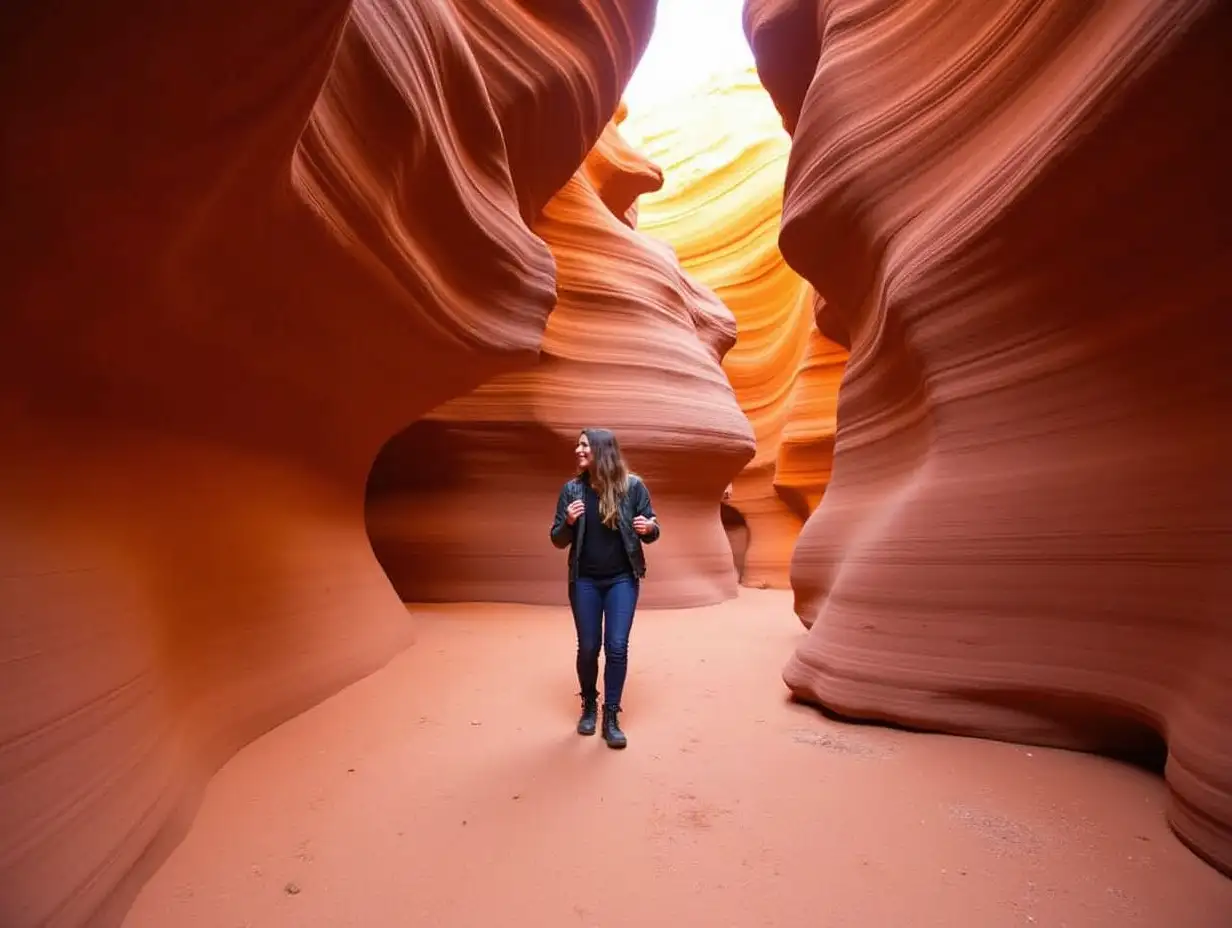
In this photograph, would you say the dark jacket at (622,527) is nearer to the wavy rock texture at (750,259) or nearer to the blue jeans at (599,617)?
the blue jeans at (599,617)

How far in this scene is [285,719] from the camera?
9.40 feet

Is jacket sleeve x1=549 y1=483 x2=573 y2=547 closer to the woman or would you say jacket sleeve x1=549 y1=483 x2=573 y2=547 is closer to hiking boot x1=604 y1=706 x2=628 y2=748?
the woman

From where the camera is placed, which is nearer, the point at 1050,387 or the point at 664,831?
the point at 664,831

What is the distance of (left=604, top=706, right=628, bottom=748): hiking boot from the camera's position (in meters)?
2.66

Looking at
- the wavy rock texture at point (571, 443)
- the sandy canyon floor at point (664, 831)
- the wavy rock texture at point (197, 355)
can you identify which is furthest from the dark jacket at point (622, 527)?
the wavy rock texture at point (571, 443)

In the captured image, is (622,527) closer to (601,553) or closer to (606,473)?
(601,553)

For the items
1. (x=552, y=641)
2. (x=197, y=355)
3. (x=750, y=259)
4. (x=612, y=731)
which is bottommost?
(x=552, y=641)

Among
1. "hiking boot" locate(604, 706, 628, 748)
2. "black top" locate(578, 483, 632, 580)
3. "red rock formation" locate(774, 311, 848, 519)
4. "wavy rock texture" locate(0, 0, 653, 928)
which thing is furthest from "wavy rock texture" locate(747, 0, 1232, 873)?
"red rock formation" locate(774, 311, 848, 519)

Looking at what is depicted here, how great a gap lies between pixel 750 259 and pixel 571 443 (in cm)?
975

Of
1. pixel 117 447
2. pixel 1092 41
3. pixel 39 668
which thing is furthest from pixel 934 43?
pixel 39 668

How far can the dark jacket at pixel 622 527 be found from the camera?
2.85 meters

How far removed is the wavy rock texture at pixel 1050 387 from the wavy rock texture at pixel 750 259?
300 inches

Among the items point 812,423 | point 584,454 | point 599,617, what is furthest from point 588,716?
point 812,423

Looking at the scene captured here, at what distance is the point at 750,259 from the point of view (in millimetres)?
14891
